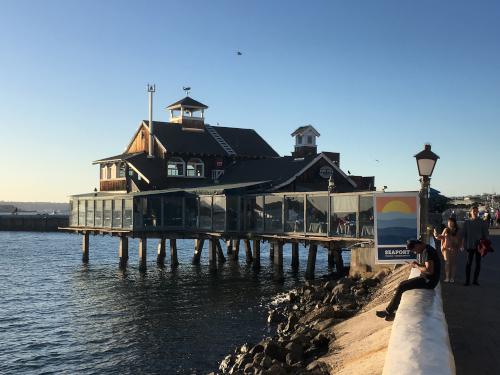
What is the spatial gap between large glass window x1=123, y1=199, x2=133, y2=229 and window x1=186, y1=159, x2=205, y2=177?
996 centimetres

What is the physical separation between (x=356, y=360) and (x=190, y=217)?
1110 inches

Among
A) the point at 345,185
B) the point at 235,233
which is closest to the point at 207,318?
the point at 235,233

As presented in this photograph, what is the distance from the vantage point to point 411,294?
32.5ft

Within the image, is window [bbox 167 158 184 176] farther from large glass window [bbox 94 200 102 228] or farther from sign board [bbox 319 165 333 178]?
sign board [bbox 319 165 333 178]

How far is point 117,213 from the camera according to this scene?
39875mm

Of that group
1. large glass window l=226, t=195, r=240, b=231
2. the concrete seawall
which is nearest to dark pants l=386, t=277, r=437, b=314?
large glass window l=226, t=195, r=240, b=231

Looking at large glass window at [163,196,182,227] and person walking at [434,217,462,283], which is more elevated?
large glass window at [163,196,182,227]

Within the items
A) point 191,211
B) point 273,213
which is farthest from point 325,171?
point 273,213

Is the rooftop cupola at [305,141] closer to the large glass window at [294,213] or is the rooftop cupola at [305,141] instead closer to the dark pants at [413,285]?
the large glass window at [294,213]

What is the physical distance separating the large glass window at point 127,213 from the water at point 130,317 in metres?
3.52

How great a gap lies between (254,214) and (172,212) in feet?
23.4

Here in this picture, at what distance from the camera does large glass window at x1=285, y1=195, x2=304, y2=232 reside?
98.0ft

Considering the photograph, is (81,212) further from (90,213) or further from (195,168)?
(195,168)

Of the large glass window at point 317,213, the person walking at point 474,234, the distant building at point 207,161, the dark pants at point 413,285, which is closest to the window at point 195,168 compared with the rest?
the distant building at point 207,161
